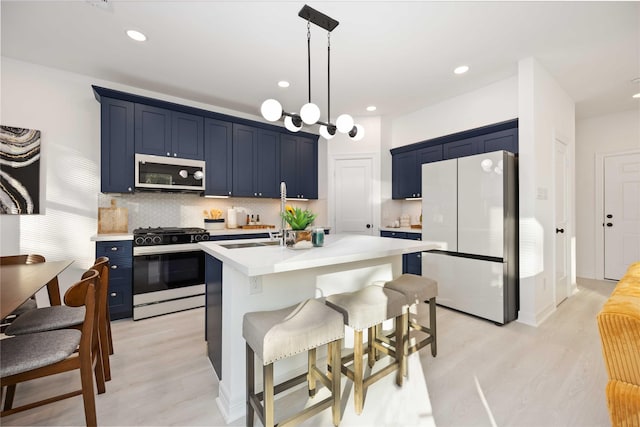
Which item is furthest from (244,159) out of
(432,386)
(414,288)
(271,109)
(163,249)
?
(432,386)

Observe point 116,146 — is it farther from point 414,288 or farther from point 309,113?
point 414,288

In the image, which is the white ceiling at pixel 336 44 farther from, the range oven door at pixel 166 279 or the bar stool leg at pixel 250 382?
the bar stool leg at pixel 250 382

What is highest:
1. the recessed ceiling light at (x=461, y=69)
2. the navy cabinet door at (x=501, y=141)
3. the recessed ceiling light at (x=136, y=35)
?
the recessed ceiling light at (x=461, y=69)

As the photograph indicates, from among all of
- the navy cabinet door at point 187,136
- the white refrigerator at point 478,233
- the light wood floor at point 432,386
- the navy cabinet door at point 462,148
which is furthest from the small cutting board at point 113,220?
the navy cabinet door at point 462,148

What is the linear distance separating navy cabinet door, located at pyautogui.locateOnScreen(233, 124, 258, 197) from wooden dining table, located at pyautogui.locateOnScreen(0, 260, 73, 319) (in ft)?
7.53

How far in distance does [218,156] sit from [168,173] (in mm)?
692

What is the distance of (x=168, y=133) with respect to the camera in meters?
3.54

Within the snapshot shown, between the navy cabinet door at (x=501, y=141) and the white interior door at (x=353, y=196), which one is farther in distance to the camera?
the white interior door at (x=353, y=196)

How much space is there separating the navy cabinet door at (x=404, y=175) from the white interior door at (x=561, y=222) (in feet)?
5.50

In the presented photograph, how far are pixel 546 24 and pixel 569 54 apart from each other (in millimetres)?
766

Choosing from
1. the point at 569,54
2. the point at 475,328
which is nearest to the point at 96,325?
the point at 475,328

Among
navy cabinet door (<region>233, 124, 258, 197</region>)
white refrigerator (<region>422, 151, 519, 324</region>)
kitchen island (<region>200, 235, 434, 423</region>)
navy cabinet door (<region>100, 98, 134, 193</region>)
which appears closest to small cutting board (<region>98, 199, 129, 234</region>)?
navy cabinet door (<region>100, 98, 134, 193</region>)

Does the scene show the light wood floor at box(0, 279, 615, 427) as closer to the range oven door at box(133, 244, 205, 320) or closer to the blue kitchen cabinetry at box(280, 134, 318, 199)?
the range oven door at box(133, 244, 205, 320)

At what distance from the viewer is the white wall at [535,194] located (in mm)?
2930
